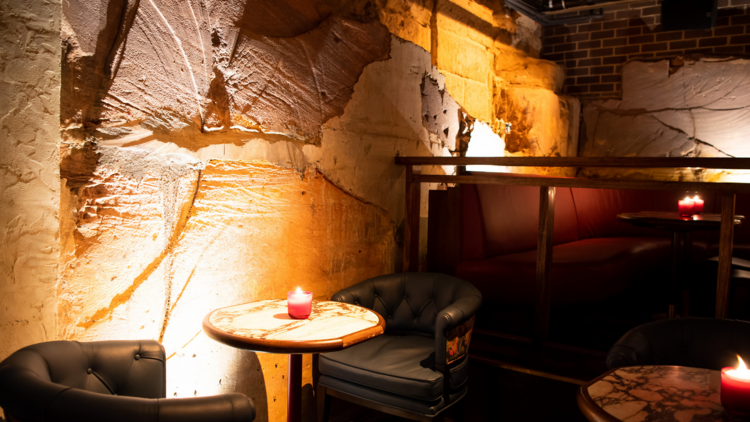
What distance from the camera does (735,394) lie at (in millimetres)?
1213

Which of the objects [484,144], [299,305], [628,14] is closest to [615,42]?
[628,14]

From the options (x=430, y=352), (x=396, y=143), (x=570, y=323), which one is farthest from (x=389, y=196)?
(x=570, y=323)

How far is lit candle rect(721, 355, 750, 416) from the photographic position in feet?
3.94

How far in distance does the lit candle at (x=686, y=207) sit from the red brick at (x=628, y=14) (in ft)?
9.78

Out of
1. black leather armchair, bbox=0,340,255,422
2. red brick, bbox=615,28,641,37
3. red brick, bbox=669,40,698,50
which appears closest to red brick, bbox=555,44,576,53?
red brick, bbox=615,28,641,37

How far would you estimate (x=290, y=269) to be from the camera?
8.18 ft

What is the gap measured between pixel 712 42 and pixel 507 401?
159 inches

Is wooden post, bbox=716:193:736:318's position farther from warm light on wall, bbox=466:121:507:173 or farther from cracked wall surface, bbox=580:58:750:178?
cracked wall surface, bbox=580:58:750:178

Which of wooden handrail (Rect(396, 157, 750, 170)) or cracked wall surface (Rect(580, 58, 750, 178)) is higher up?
cracked wall surface (Rect(580, 58, 750, 178))

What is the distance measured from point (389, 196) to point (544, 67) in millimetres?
2744

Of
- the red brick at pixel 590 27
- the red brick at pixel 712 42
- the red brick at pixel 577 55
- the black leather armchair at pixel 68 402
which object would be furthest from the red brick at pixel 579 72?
the black leather armchair at pixel 68 402

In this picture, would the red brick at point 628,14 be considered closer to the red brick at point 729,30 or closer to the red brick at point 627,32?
the red brick at point 627,32

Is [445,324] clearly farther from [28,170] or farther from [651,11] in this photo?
[651,11]

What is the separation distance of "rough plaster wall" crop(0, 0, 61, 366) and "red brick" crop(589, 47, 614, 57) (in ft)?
16.3
